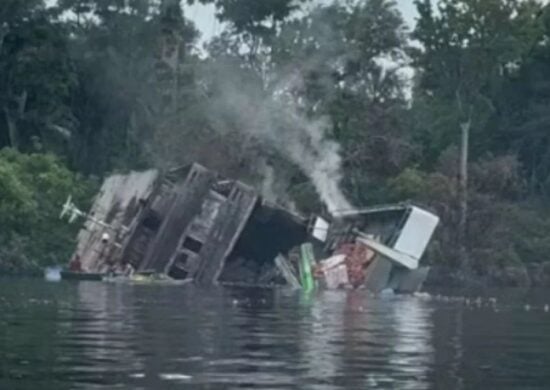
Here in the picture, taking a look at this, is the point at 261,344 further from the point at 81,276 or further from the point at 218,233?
the point at 218,233

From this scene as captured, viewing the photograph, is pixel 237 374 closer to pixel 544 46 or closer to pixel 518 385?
pixel 518 385

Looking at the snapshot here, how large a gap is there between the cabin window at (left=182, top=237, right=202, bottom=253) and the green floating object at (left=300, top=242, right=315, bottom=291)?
12.2ft

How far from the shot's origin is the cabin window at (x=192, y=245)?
6412 centimetres

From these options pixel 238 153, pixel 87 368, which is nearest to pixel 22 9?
pixel 238 153

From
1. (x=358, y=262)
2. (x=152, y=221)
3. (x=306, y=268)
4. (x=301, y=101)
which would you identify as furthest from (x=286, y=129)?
(x=358, y=262)

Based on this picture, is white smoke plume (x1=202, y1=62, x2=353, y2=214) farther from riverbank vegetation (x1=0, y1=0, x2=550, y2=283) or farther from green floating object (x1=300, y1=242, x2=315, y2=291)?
green floating object (x1=300, y1=242, x2=315, y2=291)

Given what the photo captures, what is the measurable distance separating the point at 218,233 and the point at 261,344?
37288mm

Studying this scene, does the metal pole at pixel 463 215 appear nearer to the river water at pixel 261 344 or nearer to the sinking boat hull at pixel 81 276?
the sinking boat hull at pixel 81 276

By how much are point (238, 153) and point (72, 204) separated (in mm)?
8321

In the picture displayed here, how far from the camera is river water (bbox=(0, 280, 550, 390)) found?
20.5m

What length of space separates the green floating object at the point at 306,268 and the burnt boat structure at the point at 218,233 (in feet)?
0.33

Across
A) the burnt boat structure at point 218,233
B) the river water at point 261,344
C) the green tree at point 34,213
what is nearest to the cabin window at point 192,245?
the burnt boat structure at point 218,233

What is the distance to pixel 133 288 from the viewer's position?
53875mm

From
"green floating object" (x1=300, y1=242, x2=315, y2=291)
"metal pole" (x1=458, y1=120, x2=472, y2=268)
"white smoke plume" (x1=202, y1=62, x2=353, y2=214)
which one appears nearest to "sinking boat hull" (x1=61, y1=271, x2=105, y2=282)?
"green floating object" (x1=300, y1=242, x2=315, y2=291)
